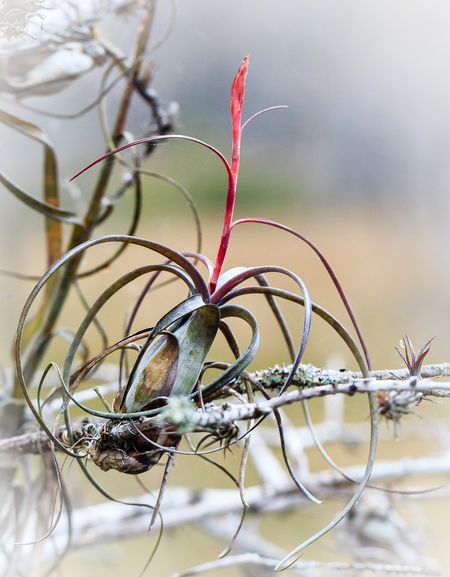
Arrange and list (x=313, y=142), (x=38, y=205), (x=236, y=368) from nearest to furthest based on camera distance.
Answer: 1. (x=236, y=368)
2. (x=38, y=205)
3. (x=313, y=142)

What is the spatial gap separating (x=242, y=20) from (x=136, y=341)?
1.13 ft

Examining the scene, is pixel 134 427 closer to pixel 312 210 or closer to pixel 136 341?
pixel 136 341

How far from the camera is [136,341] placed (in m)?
0.19

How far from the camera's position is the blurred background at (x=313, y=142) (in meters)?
0.35

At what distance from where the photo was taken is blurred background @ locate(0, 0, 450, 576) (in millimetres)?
354

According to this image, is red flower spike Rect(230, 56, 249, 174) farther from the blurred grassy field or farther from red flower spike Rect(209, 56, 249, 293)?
the blurred grassy field

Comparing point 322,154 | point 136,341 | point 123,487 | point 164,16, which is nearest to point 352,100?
point 322,154

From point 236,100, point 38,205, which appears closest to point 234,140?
point 236,100

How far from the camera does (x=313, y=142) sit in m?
0.41

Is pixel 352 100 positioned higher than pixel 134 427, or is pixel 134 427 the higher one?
pixel 352 100

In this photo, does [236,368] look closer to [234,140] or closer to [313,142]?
[234,140]

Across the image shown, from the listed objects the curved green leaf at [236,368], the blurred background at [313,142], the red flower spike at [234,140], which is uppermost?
the blurred background at [313,142]

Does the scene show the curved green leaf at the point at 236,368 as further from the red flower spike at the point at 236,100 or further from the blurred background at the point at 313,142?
the blurred background at the point at 313,142

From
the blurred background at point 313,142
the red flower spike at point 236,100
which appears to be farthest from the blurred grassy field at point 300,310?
the red flower spike at point 236,100
